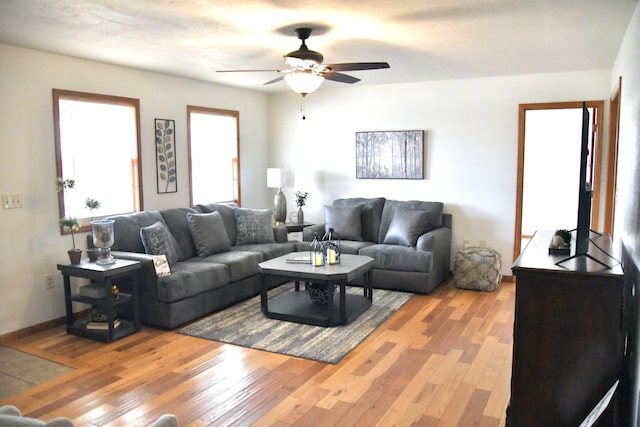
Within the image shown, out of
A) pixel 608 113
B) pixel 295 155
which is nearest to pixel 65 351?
pixel 295 155

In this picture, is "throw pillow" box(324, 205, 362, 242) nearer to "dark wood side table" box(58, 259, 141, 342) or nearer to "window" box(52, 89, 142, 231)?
"window" box(52, 89, 142, 231)

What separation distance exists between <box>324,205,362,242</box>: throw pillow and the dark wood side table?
2.67 m

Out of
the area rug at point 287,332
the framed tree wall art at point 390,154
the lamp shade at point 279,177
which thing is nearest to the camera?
the area rug at point 287,332

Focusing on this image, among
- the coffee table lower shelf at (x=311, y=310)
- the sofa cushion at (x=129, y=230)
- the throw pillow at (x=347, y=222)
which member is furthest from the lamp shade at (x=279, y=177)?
the sofa cushion at (x=129, y=230)

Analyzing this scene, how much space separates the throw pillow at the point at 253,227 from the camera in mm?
5793

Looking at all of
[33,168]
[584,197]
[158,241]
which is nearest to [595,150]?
[584,197]

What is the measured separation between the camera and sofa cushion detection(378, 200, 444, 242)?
5949 millimetres

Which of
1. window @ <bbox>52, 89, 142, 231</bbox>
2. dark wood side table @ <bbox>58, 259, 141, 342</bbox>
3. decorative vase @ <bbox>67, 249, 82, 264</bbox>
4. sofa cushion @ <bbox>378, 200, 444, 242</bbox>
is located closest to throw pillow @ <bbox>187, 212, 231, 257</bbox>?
window @ <bbox>52, 89, 142, 231</bbox>

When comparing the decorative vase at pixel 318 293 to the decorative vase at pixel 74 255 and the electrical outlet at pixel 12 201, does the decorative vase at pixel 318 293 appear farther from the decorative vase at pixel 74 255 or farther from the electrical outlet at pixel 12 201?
the electrical outlet at pixel 12 201

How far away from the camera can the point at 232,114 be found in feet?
21.5

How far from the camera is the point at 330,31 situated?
3.64 metres

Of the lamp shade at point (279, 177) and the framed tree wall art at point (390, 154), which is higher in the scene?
the framed tree wall art at point (390, 154)

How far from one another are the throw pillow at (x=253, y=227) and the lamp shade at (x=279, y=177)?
0.82 metres

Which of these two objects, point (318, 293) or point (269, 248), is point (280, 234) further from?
point (318, 293)
